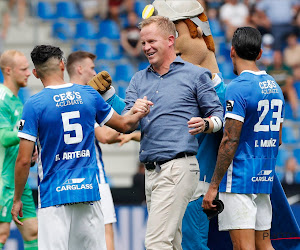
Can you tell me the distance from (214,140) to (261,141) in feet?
1.82

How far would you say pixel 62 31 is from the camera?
14.5 m

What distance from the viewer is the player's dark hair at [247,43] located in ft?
17.2

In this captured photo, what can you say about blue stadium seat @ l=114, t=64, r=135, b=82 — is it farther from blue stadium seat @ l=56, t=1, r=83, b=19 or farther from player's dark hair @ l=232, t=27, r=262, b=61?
player's dark hair @ l=232, t=27, r=262, b=61

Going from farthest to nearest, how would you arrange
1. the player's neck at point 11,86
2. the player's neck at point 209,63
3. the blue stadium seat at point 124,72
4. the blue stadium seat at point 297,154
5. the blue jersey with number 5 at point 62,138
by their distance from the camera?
the blue stadium seat at point 124,72, the blue stadium seat at point 297,154, the player's neck at point 11,86, the player's neck at point 209,63, the blue jersey with number 5 at point 62,138

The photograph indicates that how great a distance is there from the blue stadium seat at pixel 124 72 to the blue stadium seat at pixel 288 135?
3.34 meters

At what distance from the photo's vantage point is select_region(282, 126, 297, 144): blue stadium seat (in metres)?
12.0

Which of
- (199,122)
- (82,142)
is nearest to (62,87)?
(82,142)

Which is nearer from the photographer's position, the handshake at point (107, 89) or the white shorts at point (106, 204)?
the handshake at point (107, 89)

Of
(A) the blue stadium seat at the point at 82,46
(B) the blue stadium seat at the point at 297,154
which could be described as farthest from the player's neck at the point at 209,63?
(A) the blue stadium seat at the point at 82,46

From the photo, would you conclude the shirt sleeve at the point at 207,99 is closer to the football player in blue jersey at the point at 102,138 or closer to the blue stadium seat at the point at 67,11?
the football player in blue jersey at the point at 102,138

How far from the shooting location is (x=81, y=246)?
5184 millimetres

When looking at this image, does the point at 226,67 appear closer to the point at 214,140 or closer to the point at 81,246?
the point at 214,140

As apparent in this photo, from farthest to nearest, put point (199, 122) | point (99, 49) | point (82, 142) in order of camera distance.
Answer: point (99, 49), point (82, 142), point (199, 122)

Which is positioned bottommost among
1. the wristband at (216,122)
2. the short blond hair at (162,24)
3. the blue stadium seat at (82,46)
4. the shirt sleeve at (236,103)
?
the wristband at (216,122)
